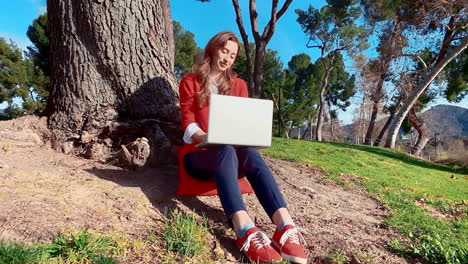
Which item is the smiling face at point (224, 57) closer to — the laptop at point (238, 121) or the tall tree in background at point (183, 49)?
the laptop at point (238, 121)

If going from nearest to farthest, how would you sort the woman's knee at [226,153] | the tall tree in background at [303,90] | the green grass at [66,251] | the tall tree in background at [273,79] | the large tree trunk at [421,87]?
the green grass at [66,251] → the woman's knee at [226,153] → the large tree trunk at [421,87] → the tall tree in background at [273,79] → the tall tree in background at [303,90]

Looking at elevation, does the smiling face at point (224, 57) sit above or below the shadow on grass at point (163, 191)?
above

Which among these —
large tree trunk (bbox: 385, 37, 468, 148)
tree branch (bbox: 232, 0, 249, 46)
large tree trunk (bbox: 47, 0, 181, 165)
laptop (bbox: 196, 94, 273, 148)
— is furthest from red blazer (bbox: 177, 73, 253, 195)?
large tree trunk (bbox: 385, 37, 468, 148)

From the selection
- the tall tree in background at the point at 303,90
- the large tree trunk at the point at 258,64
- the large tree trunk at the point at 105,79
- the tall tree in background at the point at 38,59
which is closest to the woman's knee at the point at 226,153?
the large tree trunk at the point at 105,79

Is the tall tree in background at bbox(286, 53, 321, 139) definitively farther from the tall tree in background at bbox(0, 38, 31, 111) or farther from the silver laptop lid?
the silver laptop lid

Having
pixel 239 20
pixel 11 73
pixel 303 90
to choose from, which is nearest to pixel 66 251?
pixel 239 20

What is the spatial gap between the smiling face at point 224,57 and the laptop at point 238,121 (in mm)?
592

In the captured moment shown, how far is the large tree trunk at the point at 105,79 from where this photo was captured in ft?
8.35

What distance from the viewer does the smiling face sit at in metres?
2.25

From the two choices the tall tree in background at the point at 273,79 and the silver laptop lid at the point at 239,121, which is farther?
the tall tree in background at the point at 273,79

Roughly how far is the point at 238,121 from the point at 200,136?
0.98 feet

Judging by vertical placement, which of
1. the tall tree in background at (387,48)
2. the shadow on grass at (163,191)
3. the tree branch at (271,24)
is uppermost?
the tall tree in background at (387,48)

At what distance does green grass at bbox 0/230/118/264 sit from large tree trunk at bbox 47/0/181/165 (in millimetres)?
1063

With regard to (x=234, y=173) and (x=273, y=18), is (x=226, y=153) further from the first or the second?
(x=273, y=18)
